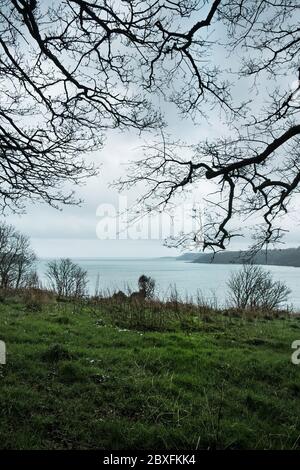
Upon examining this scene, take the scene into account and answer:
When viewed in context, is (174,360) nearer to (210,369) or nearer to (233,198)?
(210,369)

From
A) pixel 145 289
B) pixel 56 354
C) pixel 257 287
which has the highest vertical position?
pixel 145 289

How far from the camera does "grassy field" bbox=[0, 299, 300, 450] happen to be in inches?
175

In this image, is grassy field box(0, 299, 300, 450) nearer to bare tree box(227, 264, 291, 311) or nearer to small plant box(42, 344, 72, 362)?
small plant box(42, 344, 72, 362)

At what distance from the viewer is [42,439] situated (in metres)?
4.24

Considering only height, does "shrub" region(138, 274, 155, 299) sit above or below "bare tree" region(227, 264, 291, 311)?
above

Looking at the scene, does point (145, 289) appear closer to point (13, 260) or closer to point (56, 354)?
point (56, 354)

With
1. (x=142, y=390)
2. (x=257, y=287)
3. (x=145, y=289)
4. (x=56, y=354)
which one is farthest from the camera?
(x=257, y=287)

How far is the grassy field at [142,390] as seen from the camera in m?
4.45

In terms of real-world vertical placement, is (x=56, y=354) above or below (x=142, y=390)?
above

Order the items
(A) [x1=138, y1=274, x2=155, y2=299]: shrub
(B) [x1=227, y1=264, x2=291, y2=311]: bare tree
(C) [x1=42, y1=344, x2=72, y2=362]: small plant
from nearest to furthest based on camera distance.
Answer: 1. (C) [x1=42, y1=344, x2=72, y2=362]: small plant
2. (A) [x1=138, y1=274, x2=155, y2=299]: shrub
3. (B) [x1=227, y1=264, x2=291, y2=311]: bare tree

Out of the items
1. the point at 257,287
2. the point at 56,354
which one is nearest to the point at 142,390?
the point at 56,354

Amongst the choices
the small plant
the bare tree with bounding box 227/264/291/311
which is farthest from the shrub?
the bare tree with bounding box 227/264/291/311

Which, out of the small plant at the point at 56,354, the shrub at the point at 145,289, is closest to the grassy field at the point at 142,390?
the small plant at the point at 56,354

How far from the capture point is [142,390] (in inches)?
225
